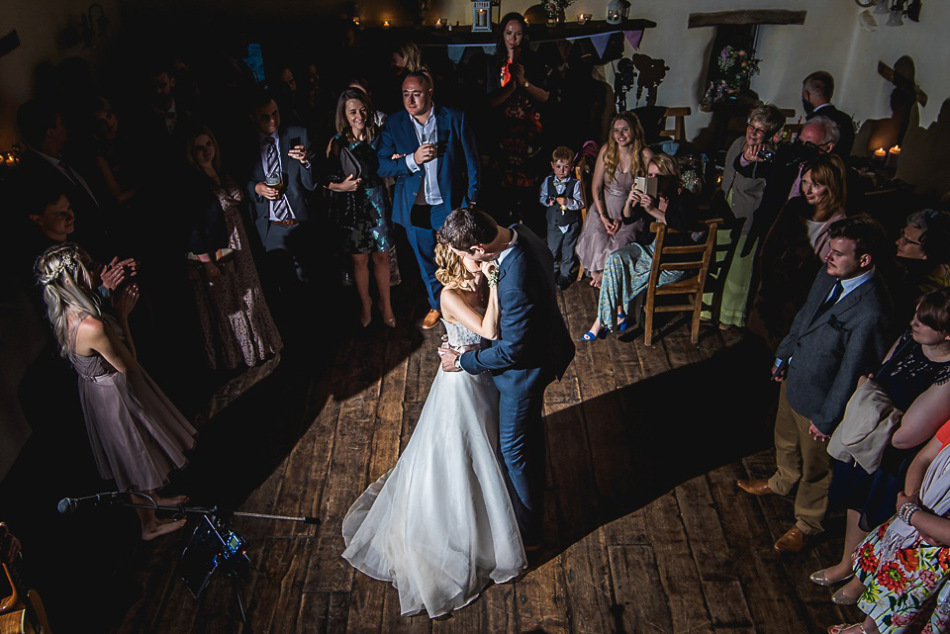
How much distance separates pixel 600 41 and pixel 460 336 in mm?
4768

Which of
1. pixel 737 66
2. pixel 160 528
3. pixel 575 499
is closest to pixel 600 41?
pixel 737 66

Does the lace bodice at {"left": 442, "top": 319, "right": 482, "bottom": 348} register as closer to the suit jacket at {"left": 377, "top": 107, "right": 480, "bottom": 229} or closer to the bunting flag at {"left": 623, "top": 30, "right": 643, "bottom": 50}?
the suit jacket at {"left": 377, "top": 107, "right": 480, "bottom": 229}

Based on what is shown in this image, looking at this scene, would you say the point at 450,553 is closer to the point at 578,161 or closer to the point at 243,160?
the point at 243,160

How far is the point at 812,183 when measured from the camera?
3.85 m

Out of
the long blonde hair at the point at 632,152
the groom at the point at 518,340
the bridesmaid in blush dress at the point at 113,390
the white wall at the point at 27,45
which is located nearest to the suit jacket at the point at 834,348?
the groom at the point at 518,340

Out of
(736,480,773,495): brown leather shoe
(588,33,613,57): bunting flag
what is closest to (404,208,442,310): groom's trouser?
(736,480,773,495): brown leather shoe

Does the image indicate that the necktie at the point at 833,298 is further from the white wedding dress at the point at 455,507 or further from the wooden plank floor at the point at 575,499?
the white wedding dress at the point at 455,507

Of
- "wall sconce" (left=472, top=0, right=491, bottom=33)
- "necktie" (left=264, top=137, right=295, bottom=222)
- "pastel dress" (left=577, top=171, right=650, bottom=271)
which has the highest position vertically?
"wall sconce" (left=472, top=0, right=491, bottom=33)

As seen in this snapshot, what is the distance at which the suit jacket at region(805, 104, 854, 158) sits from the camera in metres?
4.92

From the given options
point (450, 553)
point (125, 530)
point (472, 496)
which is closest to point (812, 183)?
point (472, 496)

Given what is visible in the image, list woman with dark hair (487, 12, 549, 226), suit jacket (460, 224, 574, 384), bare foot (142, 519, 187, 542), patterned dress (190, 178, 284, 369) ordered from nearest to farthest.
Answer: suit jacket (460, 224, 574, 384), bare foot (142, 519, 187, 542), patterned dress (190, 178, 284, 369), woman with dark hair (487, 12, 549, 226)

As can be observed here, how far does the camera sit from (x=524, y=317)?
2.66 meters

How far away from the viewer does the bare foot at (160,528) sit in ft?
11.1

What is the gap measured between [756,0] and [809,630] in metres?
6.12
